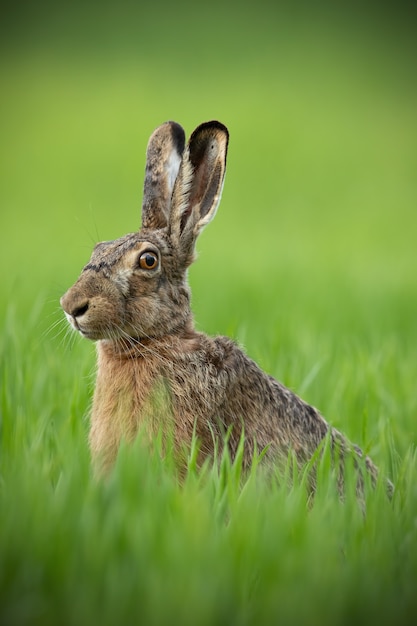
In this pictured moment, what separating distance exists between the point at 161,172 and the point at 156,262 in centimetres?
71

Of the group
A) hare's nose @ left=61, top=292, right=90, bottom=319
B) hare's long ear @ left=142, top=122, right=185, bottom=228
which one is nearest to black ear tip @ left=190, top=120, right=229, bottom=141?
hare's long ear @ left=142, top=122, right=185, bottom=228

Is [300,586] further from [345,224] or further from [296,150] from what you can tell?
[296,150]

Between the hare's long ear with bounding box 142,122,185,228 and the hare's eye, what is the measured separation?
42cm

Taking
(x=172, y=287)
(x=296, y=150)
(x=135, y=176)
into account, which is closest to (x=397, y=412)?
(x=172, y=287)

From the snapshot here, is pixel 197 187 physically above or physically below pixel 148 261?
above

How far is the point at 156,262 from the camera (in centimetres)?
404

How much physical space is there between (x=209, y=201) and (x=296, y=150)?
42.2 feet

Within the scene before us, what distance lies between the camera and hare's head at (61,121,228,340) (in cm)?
385

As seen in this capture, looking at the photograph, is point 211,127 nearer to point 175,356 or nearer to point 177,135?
point 177,135

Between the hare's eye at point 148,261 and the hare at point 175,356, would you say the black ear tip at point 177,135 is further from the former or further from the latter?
the hare's eye at point 148,261

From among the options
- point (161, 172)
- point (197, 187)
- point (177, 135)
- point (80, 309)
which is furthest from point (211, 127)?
point (80, 309)

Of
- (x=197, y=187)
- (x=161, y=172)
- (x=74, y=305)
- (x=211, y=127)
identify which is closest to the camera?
(x=74, y=305)

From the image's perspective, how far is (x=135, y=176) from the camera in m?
14.7

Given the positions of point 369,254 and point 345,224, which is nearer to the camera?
point 369,254
